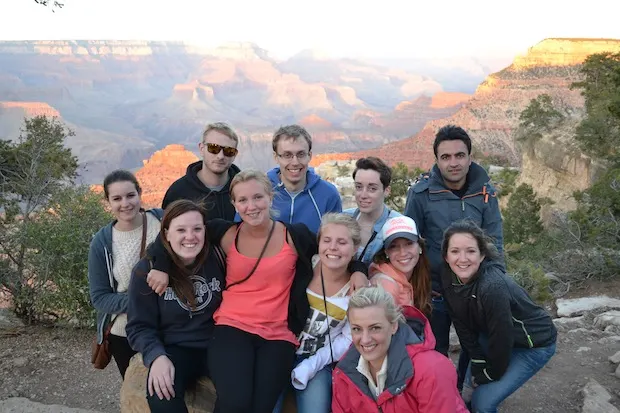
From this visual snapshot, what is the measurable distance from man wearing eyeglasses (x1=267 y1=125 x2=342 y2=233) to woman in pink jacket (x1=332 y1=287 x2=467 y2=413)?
1099 millimetres

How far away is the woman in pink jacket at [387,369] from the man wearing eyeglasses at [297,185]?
110cm

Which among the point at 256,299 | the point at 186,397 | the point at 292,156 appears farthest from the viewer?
the point at 292,156

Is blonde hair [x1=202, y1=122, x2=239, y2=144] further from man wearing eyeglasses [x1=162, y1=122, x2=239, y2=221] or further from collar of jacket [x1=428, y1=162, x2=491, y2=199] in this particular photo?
collar of jacket [x1=428, y1=162, x2=491, y2=199]

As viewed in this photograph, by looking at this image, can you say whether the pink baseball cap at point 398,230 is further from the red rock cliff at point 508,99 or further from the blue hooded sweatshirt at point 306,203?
the red rock cliff at point 508,99

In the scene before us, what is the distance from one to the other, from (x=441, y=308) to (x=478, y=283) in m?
0.65

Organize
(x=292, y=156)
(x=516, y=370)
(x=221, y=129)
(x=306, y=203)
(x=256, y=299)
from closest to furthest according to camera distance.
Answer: (x=256, y=299), (x=516, y=370), (x=292, y=156), (x=306, y=203), (x=221, y=129)

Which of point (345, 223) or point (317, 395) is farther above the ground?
point (345, 223)

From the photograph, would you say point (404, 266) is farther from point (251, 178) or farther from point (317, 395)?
point (251, 178)

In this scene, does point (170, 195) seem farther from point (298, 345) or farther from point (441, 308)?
point (441, 308)

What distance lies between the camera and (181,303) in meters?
3.01

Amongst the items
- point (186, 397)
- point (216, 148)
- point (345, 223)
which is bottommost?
point (186, 397)

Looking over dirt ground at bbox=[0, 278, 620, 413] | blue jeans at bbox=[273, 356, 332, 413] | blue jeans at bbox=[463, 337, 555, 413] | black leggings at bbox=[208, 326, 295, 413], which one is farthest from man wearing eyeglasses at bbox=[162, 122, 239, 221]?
dirt ground at bbox=[0, 278, 620, 413]

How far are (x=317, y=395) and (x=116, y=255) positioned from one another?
1.58 metres

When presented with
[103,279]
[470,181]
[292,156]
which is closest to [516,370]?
[470,181]
